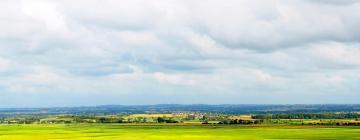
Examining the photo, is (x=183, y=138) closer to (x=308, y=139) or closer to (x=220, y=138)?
(x=220, y=138)

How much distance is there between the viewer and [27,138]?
11650cm

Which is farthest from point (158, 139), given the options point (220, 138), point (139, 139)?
point (220, 138)

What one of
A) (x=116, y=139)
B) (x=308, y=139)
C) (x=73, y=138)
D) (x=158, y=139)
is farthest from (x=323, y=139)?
(x=73, y=138)

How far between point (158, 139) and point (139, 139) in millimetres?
3237

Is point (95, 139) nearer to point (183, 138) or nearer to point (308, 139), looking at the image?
point (183, 138)

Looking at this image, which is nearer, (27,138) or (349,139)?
(349,139)

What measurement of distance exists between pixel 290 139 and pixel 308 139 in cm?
295

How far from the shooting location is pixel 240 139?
353 feet

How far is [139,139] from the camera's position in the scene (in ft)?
360

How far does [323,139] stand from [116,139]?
34695mm

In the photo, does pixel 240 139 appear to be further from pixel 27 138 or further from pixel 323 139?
pixel 27 138

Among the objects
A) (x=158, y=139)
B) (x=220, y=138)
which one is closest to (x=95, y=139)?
(x=158, y=139)

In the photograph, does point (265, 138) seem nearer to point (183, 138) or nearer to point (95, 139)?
point (183, 138)

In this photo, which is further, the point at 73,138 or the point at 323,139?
the point at 73,138
